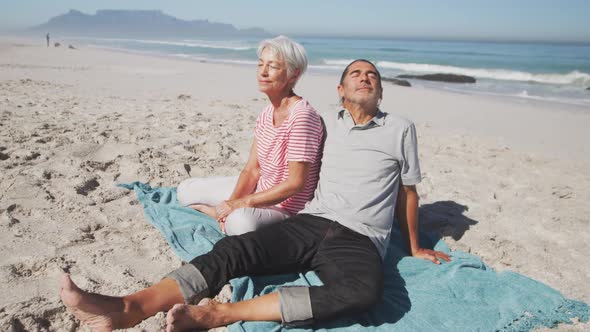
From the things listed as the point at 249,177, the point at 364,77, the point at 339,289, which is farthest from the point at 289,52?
the point at 339,289

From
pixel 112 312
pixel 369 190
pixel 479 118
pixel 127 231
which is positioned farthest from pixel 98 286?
pixel 479 118

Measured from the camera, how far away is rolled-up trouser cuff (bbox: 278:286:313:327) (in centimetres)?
211

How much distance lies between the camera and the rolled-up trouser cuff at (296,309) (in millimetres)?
2109

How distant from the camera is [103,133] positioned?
17.0 feet

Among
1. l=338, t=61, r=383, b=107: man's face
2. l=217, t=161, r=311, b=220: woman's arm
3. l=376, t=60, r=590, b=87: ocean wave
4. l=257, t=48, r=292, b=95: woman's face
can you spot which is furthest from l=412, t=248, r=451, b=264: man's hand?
l=376, t=60, r=590, b=87: ocean wave

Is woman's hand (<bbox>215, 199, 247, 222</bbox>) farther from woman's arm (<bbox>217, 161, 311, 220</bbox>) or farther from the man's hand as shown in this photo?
the man's hand

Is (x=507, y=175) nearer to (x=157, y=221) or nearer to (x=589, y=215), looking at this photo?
(x=589, y=215)

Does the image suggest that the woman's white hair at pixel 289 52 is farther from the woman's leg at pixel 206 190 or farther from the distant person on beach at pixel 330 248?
the woman's leg at pixel 206 190

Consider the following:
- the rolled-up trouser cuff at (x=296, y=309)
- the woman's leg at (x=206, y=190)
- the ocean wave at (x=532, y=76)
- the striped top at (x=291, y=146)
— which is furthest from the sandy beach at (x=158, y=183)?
the ocean wave at (x=532, y=76)

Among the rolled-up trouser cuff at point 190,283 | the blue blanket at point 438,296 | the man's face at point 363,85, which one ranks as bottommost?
the blue blanket at point 438,296

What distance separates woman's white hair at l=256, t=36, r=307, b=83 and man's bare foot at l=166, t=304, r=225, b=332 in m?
1.55

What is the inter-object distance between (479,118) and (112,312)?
8.10m

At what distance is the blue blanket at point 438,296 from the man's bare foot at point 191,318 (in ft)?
0.36

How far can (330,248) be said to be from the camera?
97.3 inches
